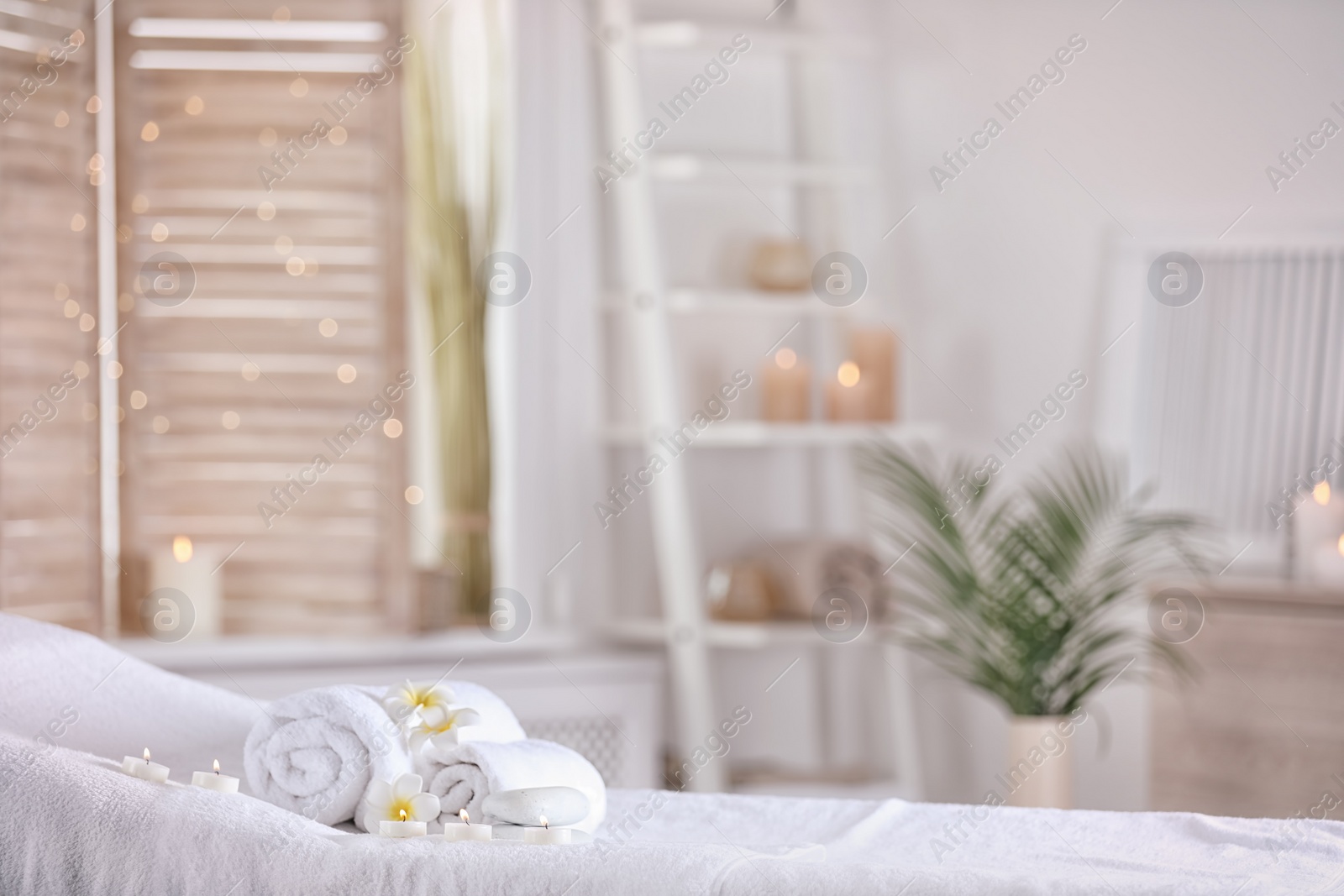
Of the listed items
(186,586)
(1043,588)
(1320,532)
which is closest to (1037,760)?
(1043,588)

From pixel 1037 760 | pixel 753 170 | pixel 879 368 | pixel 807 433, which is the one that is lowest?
pixel 1037 760

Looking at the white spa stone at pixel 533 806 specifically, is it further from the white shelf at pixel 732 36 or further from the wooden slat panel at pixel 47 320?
the white shelf at pixel 732 36

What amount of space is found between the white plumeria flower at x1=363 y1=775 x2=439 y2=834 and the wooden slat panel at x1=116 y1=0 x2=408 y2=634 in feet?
4.83

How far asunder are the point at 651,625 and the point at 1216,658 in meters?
1.07

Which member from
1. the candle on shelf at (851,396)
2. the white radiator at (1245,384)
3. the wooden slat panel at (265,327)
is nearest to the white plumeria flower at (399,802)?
the wooden slat panel at (265,327)

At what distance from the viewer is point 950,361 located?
2.94 m

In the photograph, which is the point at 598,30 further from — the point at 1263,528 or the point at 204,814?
the point at 204,814

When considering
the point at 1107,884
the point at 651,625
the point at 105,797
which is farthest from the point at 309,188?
the point at 1107,884

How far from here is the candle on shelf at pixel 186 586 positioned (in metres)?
2.63

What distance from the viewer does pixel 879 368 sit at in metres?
2.71

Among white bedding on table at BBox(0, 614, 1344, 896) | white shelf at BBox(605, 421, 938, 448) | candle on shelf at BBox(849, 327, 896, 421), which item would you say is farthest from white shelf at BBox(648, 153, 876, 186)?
white bedding on table at BBox(0, 614, 1344, 896)

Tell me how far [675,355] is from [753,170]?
0.42 meters

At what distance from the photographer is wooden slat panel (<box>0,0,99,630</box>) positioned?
251cm

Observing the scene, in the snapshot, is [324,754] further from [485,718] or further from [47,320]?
[47,320]
